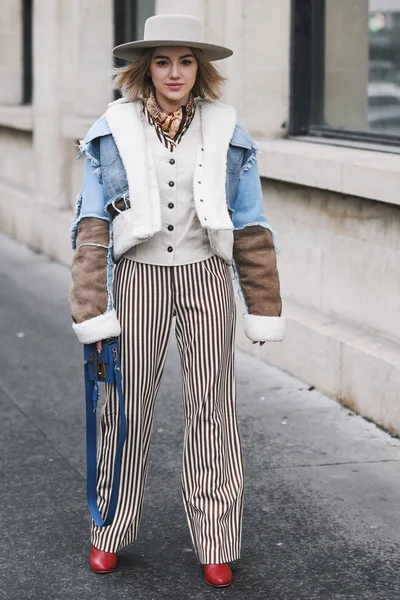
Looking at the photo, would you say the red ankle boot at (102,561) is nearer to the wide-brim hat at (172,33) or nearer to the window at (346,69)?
the wide-brim hat at (172,33)

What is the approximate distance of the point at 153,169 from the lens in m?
4.03

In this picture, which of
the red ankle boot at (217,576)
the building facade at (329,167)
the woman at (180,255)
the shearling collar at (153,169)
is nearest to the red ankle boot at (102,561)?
the woman at (180,255)

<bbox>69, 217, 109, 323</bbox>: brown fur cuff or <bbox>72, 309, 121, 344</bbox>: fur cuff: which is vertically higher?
<bbox>69, 217, 109, 323</bbox>: brown fur cuff

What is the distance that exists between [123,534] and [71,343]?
12.6ft

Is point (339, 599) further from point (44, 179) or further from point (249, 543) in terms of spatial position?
point (44, 179)

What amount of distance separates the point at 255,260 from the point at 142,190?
0.46 metres

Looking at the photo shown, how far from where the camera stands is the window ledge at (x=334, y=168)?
6.05m

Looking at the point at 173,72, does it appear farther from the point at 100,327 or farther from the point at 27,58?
the point at 27,58

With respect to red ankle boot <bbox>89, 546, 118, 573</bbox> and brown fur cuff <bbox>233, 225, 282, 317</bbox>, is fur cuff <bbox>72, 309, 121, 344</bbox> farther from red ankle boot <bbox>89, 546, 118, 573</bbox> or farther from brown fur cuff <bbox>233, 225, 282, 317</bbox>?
red ankle boot <bbox>89, 546, 118, 573</bbox>

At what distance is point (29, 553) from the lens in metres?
4.59

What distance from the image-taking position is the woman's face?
4.00 metres

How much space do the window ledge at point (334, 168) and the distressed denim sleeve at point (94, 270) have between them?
222 centimetres

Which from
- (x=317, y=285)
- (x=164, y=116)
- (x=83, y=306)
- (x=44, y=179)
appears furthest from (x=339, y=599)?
(x=44, y=179)

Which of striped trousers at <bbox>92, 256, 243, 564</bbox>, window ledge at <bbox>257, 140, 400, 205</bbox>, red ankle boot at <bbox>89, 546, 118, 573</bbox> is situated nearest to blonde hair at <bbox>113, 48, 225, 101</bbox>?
striped trousers at <bbox>92, 256, 243, 564</bbox>
